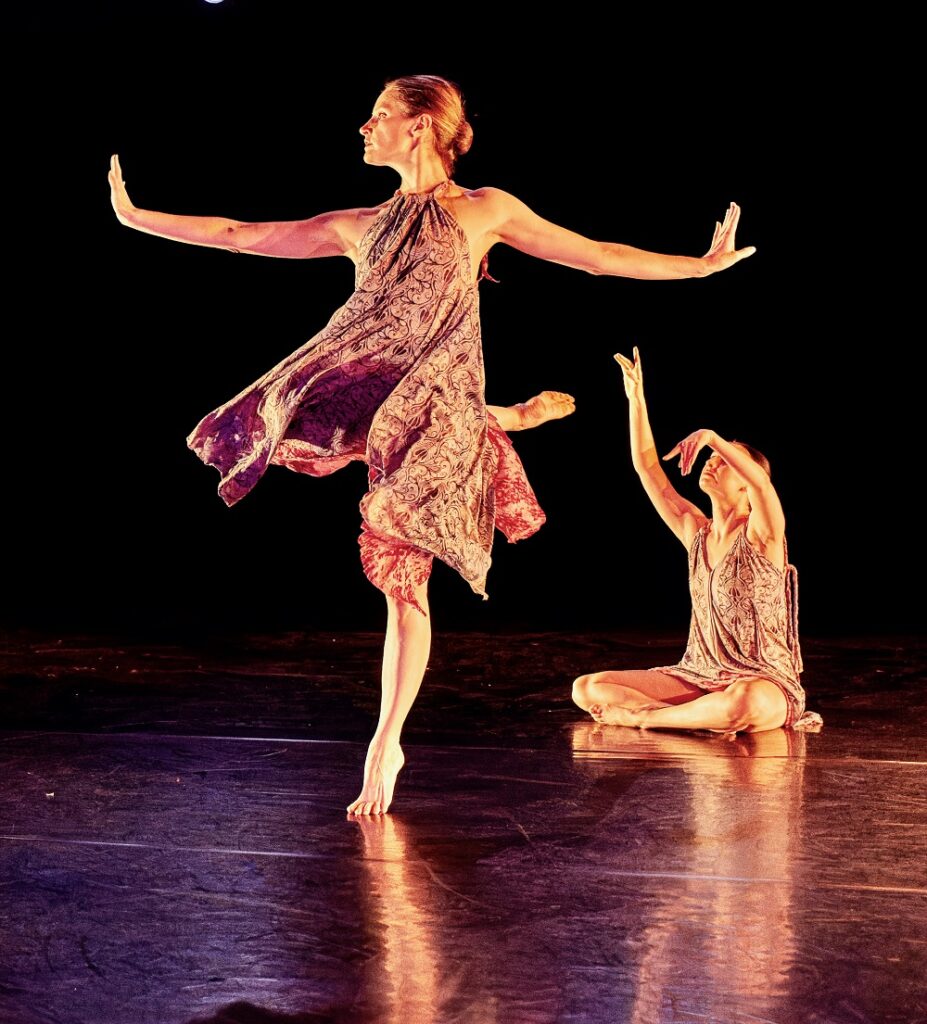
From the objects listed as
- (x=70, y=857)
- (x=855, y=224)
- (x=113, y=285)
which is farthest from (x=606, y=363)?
(x=70, y=857)

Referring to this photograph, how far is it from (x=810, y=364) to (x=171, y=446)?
2746 mm

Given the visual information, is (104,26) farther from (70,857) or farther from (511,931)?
(511,931)

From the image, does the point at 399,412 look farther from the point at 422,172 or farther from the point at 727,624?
the point at 727,624

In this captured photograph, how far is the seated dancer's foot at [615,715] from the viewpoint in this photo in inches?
127

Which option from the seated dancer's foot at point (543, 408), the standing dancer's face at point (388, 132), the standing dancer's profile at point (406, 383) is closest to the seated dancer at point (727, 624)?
the seated dancer's foot at point (543, 408)

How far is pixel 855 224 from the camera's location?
5.18 meters

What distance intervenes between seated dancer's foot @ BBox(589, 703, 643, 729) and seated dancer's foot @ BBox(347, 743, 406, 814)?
1.13 m

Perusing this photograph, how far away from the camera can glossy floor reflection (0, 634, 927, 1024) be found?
1382 millimetres

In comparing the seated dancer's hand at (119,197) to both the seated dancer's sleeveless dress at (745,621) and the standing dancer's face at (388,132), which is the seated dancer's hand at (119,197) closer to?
the standing dancer's face at (388,132)

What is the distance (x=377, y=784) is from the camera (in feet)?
7.27

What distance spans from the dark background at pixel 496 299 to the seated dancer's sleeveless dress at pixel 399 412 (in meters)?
2.83

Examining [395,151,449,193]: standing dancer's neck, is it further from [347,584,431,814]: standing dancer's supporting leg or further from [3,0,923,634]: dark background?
[3,0,923,634]: dark background

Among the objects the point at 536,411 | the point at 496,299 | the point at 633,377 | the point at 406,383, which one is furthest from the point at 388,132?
the point at 496,299

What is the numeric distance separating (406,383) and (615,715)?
1.33 metres
